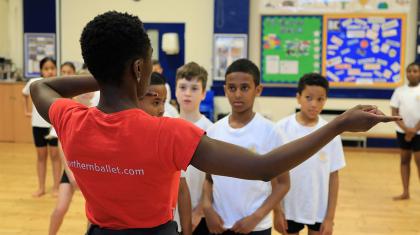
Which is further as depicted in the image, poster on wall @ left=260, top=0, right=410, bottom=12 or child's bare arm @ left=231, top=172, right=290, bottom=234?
poster on wall @ left=260, top=0, right=410, bottom=12

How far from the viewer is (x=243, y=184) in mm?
2104

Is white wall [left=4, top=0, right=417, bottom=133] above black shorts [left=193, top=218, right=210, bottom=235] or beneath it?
above

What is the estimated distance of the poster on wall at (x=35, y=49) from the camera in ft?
27.9

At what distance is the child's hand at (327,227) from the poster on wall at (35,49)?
7068 mm

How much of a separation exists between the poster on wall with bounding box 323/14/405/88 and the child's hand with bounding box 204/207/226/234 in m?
6.22

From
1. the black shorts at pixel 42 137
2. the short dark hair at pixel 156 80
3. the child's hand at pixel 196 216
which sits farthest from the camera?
the black shorts at pixel 42 137

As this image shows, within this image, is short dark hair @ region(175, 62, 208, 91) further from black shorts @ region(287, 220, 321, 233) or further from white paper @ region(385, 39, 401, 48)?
white paper @ region(385, 39, 401, 48)

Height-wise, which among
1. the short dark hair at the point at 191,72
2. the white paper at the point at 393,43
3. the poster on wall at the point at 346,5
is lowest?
the short dark hair at the point at 191,72

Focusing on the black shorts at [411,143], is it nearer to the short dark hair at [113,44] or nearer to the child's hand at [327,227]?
the child's hand at [327,227]

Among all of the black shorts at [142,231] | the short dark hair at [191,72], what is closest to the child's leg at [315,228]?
the short dark hair at [191,72]

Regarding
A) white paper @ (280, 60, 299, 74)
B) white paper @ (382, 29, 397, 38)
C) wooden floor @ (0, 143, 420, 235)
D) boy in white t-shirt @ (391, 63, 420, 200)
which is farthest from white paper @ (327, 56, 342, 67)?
boy in white t-shirt @ (391, 63, 420, 200)

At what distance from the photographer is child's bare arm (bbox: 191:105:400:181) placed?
1.04 metres

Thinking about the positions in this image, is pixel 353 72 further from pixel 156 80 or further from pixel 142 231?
pixel 142 231

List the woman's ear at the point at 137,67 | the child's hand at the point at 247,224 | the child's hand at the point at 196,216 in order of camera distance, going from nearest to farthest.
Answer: the woman's ear at the point at 137,67 < the child's hand at the point at 247,224 < the child's hand at the point at 196,216
